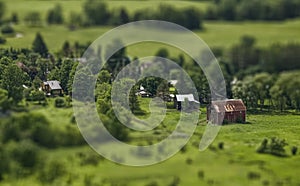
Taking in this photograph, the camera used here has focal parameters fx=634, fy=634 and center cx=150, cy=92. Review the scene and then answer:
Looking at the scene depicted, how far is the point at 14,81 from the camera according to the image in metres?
68.4

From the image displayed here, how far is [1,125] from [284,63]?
6691 centimetres

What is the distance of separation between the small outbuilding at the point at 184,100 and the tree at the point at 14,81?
642 inches

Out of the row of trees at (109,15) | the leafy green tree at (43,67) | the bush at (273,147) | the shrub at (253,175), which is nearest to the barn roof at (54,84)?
the leafy green tree at (43,67)

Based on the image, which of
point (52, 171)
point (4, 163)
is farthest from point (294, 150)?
point (4, 163)

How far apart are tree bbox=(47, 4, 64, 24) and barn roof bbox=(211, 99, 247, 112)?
65.3 m

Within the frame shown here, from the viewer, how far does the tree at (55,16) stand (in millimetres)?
125500

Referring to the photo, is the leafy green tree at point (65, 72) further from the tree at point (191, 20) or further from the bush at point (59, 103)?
the tree at point (191, 20)

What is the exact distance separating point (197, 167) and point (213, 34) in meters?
75.6

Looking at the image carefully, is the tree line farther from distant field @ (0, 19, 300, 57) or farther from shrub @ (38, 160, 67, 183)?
shrub @ (38, 160, 67, 183)

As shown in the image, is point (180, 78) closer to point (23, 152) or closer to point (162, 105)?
point (162, 105)

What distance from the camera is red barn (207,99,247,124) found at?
6594cm

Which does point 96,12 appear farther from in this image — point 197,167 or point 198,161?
point 197,167

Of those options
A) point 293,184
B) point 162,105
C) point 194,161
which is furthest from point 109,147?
point 293,184

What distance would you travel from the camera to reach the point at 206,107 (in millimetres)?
67062
